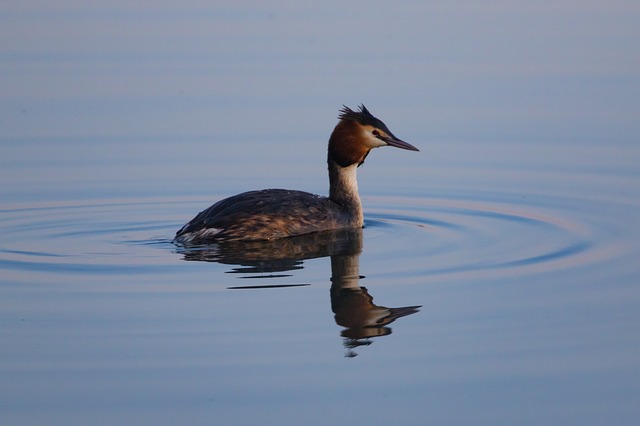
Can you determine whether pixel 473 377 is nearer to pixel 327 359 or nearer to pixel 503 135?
pixel 327 359

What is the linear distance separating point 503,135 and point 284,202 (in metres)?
4.50

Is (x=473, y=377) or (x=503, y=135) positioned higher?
(x=503, y=135)

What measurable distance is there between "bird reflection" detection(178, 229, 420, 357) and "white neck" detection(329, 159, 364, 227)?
0.21 metres

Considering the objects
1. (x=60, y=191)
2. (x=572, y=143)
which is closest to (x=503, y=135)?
(x=572, y=143)

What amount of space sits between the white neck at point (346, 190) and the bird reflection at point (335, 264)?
209 mm

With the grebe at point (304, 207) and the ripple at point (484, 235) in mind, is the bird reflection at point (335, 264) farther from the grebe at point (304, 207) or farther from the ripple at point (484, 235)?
the ripple at point (484, 235)

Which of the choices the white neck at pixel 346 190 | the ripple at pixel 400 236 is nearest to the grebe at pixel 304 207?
the white neck at pixel 346 190

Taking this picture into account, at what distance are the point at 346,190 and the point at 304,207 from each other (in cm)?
71

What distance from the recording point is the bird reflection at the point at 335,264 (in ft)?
27.3

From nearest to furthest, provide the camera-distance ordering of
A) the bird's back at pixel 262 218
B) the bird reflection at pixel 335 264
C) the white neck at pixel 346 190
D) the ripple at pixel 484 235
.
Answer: the bird reflection at pixel 335 264 → the ripple at pixel 484 235 → the bird's back at pixel 262 218 → the white neck at pixel 346 190

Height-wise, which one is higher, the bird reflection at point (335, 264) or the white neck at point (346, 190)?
the white neck at point (346, 190)

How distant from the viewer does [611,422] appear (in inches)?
257


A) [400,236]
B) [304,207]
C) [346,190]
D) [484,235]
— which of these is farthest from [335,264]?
[346,190]

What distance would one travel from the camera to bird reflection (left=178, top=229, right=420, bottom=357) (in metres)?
8.31
